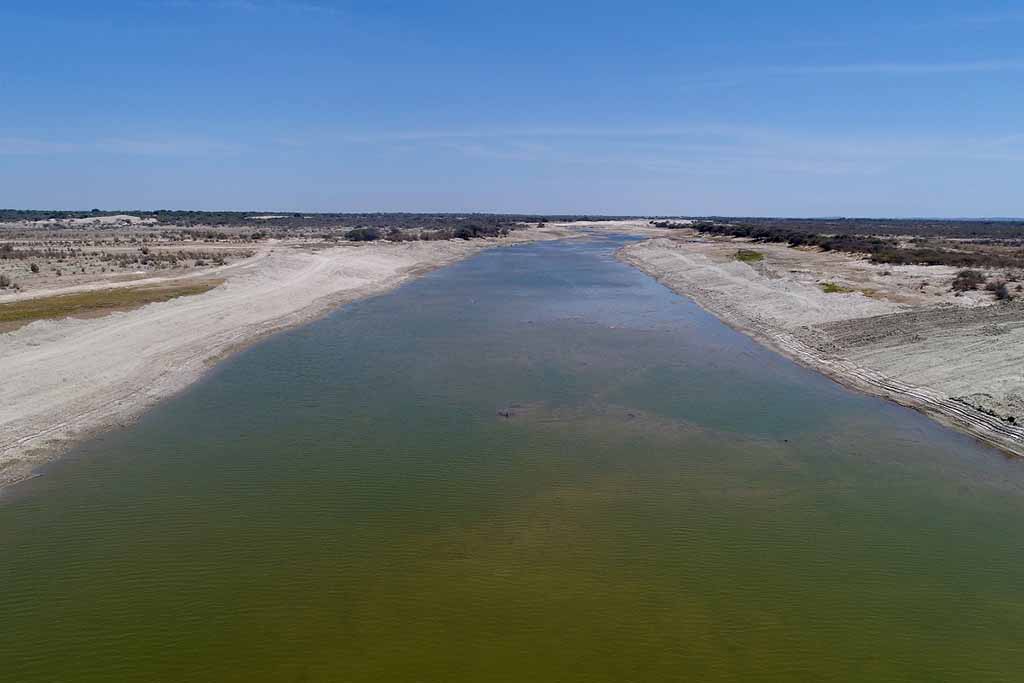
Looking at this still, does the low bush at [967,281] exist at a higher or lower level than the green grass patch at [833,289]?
higher

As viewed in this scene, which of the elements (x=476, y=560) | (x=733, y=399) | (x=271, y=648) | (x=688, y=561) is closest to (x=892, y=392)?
(x=733, y=399)

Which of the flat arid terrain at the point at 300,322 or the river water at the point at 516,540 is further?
the flat arid terrain at the point at 300,322

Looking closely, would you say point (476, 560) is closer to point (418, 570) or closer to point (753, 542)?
point (418, 570)

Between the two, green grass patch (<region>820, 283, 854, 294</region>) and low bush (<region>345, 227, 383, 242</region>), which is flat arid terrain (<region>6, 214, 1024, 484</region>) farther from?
low bush (<region>345, 227, 383, 242</region>)

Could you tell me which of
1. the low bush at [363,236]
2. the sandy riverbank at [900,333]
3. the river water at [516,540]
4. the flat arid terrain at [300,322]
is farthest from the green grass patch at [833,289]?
the low bush at [363,236]

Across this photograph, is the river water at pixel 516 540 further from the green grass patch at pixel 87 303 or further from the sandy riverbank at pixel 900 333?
the green grass patch at pixel 87 303

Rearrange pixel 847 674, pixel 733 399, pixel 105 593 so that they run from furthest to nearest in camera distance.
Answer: pixel 733 399, pixel 105 593, pixel 847 674

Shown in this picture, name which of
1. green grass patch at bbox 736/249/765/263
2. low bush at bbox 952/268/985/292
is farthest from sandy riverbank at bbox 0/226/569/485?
green grass patch at bbox 736/249/765/263
